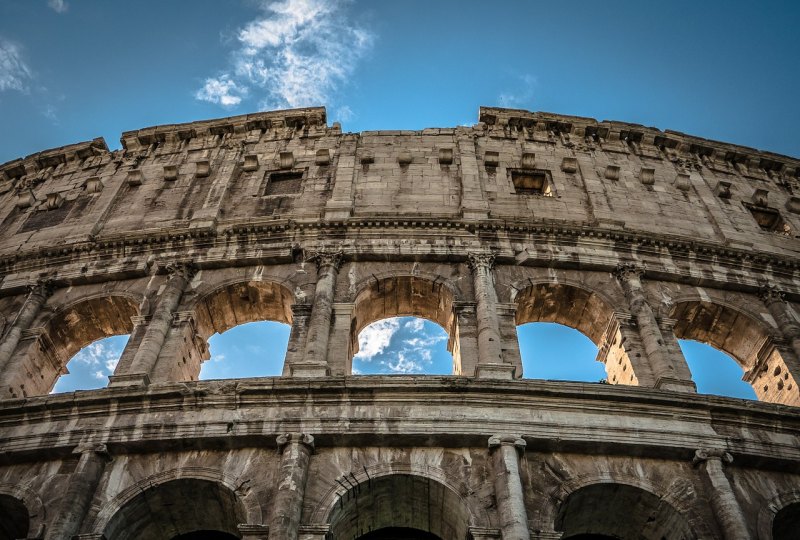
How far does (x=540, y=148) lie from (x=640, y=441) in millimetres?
10392

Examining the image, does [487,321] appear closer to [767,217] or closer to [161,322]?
[161,322]

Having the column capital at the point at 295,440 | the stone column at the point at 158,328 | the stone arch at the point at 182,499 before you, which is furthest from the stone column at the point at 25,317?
the column capital at the point at 295,440

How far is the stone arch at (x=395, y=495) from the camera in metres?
9.56

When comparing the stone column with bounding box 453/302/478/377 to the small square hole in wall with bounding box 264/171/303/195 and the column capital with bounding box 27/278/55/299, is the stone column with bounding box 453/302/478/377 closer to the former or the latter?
the small square hole in wall with bounding box 264/171/303/195

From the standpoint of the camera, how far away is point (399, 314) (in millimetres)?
14383

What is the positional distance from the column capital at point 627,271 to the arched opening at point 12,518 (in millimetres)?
11380

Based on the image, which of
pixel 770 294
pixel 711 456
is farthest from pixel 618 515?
pixel 770 294

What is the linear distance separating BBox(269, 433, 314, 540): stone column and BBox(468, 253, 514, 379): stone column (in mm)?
3203

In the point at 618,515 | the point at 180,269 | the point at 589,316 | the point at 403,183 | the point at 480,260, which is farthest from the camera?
the point at 403,183

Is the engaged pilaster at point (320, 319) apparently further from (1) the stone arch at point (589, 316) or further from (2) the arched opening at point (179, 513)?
(1) the stone arch at point (589, 316)

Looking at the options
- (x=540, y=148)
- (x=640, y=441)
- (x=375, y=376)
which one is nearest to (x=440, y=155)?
(x=540, y=148)

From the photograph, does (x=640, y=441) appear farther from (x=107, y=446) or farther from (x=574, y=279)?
(x=107, y=446)

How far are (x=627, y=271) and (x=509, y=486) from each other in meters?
6.46

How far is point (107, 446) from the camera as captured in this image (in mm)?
10414
